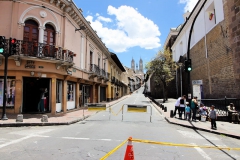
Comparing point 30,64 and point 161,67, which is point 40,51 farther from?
point 161,67

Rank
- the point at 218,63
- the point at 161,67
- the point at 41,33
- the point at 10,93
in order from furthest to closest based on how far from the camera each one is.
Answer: the point at 161,67 < the point at 218,63 < the point at 41,33 < the point at 10,93

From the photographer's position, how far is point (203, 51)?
910 inches

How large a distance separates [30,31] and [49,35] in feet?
A: 4.54

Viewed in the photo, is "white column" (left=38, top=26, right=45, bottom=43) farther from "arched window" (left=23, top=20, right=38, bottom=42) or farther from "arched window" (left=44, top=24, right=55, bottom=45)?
"arched window" (left=44, top=24, right=55, bottom=45)

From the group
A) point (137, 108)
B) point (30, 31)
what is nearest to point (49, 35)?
point (30, 31)

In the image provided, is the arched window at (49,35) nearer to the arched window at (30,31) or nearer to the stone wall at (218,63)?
the arched window at (30,31)

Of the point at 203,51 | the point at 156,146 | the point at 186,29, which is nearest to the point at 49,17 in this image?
the point at 156,146

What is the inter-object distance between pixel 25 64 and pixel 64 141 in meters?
8.55

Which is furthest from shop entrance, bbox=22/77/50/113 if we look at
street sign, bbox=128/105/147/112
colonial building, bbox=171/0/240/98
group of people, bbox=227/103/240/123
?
group of people, bbox=227/103/240/123

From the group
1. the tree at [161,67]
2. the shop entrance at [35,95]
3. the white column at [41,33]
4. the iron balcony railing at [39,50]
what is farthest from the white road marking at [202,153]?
the tree at [161,67]

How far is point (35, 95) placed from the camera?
1455 cm

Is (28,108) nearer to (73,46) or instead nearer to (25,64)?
(25,64)

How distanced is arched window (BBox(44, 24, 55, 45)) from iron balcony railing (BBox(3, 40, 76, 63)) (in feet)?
2.95

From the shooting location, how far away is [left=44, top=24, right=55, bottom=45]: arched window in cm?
1465
